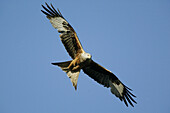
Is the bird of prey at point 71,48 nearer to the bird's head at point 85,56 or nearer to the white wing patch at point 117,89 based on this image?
the bird's head at point 85,56

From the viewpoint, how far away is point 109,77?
10.5m

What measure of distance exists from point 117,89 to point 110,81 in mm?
430

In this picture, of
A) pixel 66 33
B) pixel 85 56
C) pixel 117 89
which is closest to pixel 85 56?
pixel 85 56

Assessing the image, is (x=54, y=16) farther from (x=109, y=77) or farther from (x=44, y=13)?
Result: (x=109, y=77)

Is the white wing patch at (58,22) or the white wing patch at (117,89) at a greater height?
the white wing patch at (58,22)

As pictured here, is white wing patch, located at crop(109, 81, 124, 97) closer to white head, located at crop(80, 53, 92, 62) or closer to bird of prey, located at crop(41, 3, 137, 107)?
bird of prey, located at crop(41, 3, 137, 107)

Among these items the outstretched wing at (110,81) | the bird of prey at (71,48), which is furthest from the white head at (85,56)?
the outstretched wing at (110,81)

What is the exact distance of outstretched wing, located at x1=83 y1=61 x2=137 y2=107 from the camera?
10258mm

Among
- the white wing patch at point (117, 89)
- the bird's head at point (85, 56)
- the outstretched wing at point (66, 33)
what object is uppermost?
the outstretched wing at point (66, 33)

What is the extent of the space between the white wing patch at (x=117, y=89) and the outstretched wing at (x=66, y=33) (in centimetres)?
206

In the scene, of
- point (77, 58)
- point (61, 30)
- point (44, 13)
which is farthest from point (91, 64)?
point (44, 13)

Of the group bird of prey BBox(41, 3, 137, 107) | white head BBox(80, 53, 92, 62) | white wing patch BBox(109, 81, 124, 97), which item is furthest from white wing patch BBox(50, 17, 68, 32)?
white wing patch BBox(109, 81, 124, 97)

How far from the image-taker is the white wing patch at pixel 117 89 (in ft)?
34.5

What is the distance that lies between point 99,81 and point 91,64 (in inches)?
34.3
